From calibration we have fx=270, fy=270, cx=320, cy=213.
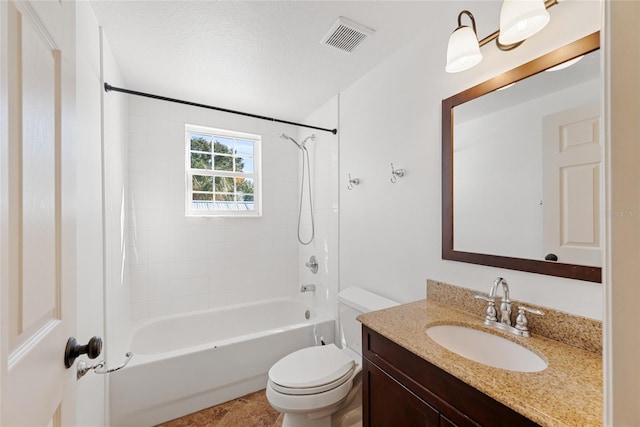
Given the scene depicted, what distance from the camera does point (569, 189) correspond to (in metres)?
1.02

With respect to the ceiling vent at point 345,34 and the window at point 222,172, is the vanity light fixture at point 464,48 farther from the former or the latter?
the window at point 222,172

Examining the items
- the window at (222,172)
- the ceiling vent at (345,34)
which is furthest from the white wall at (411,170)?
the window at (222,172)

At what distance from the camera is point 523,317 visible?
1.06m

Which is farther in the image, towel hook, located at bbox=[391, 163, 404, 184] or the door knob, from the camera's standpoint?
towel hook, located at bbox=[391, 163, 404, 184]

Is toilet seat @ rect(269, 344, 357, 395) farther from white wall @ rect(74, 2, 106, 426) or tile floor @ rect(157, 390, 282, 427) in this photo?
white wall @ rect(74, 2, 106, 426)

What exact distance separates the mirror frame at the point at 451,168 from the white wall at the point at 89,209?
1.75m

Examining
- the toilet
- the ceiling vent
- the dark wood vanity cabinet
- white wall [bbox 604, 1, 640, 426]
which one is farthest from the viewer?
the ceiling vent

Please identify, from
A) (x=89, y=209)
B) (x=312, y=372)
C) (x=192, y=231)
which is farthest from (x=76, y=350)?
(x=192, y=231)

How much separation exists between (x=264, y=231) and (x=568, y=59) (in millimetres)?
2620

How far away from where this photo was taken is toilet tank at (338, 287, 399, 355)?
5.60 feet

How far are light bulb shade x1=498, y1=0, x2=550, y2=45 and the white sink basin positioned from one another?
1.17 metres

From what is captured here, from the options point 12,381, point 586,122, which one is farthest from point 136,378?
point 586,122

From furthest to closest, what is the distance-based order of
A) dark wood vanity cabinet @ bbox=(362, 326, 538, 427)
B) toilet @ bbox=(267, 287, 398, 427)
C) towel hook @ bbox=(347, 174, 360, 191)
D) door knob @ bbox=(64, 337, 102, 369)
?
towel hook @ bbox=(347, 174, 360, 191) → toilet @ bbox=(267, 287, 398, 427) → dark wood vanity cabinet @ bbox=(362, 326, 538, 427) → door knob @ bbox=(64, 337, 102, 369)

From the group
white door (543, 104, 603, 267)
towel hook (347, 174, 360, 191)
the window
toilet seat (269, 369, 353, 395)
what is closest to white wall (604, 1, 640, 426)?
white door (543, 104, 603, 267)
